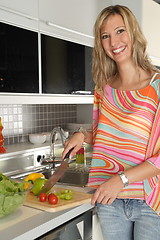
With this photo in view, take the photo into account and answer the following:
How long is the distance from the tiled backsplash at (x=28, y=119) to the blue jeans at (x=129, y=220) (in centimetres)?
118

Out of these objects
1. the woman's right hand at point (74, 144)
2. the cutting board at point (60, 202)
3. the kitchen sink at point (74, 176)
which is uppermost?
the woman's right hand at point (74, 144)

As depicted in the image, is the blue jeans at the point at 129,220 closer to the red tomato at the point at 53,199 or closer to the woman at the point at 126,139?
the woman at the point at 126,139

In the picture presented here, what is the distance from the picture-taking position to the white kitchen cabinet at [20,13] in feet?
5.38

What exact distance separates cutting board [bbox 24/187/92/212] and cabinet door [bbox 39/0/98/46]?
107 centimetres

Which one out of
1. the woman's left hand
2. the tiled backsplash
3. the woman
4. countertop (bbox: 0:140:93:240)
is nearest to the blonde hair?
the woman

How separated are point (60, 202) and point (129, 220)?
0.26m

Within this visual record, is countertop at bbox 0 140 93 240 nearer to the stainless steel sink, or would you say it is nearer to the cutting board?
the cutting board

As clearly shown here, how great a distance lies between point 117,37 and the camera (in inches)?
48.6

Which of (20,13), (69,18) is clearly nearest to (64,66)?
(69,18)

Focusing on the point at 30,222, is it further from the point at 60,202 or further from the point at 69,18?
the point at 69,18

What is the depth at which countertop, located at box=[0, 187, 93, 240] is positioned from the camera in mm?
928

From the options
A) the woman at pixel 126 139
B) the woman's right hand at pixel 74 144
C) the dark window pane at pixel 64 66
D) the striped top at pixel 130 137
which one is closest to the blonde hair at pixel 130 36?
the woman at pixel 126 139

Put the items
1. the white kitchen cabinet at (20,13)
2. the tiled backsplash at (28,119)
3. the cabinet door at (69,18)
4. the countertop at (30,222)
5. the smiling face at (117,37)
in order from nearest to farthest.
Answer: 1. the countertop at (30,222)
2. the smiling face at (117,37)
3. the white kitchen cabinet at (20,13)
4. the cabinet door at (69,18)
5. the tiled backsplash at (28,119)

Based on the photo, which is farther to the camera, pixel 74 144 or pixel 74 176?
pixel 74 176
